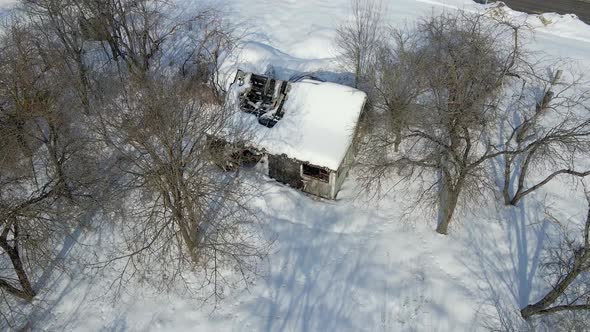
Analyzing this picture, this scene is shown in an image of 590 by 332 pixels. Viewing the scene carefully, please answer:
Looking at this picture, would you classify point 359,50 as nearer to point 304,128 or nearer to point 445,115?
point 304,128

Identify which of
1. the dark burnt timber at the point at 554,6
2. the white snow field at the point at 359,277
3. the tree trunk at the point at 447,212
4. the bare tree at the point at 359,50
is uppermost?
the dark burnt timber at the point at 554,6

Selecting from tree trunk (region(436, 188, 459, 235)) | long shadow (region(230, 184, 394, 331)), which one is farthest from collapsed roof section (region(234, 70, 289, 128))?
tree trunk (region(436, 188, 459, 235))

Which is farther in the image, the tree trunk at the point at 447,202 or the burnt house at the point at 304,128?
the burnt house at the point at 304,128

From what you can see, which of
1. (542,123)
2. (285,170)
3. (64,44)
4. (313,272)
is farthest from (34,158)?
(542,123)

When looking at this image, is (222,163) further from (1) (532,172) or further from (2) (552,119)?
(2) (552,119)

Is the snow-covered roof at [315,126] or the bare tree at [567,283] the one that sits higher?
the snow-covered roof at [315,126]

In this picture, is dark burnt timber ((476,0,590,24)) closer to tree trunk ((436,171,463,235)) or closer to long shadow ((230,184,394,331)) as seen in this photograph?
tree trunk ((436,171,463,235))

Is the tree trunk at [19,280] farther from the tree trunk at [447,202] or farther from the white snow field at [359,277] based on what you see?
the tree trunk at [447,202]

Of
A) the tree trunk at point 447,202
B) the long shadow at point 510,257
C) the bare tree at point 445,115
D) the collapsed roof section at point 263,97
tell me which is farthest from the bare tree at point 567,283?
the collapsed roof section at point 263,97
